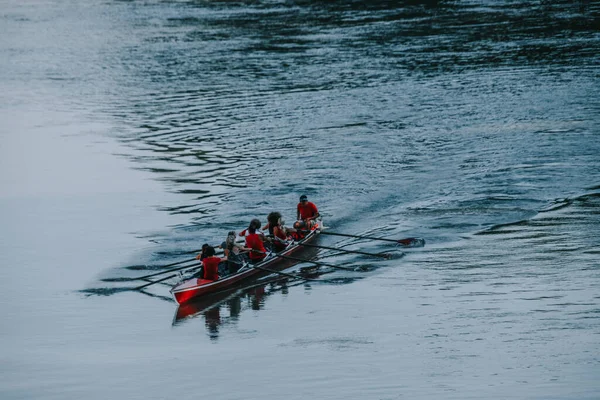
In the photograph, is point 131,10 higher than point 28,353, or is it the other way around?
point 131,10

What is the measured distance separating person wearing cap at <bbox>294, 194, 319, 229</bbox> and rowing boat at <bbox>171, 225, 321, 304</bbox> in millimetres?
415

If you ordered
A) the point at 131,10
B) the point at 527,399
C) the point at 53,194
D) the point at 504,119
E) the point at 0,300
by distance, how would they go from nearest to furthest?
the point at 527,399 < the point at 0,300 < the point at 53,194 < the point at 504,119 < the point at 131,10

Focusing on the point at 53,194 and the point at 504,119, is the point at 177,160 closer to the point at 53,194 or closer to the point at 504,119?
the point at 53,194

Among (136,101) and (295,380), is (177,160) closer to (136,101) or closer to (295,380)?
(136,101)

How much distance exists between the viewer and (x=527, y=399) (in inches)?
821

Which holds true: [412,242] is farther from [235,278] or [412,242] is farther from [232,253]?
[235,278]

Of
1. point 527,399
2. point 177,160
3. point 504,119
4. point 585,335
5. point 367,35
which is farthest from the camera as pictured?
point 367,35

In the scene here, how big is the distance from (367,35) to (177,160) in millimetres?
32173

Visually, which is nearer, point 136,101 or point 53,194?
point 53,194

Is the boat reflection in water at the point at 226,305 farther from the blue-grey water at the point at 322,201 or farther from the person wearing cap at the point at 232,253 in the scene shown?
the person wearing cap at the point at 232,253

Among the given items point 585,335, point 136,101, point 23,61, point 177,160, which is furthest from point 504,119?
point 23,61

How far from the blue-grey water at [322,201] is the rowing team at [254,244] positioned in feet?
3.26

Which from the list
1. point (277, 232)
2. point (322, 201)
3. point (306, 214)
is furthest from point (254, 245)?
point (322, 201)

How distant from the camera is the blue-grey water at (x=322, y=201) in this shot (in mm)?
23219
